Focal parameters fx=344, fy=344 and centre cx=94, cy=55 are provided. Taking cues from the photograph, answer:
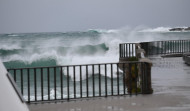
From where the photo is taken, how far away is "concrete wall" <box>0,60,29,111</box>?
1.46 metres

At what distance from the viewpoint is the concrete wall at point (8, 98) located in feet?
4.77

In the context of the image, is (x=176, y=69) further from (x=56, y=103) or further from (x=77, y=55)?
(x=77, y=55)

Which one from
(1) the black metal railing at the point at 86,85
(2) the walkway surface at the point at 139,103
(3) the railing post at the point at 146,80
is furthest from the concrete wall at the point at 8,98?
(3) the railing post at the point at 146,80

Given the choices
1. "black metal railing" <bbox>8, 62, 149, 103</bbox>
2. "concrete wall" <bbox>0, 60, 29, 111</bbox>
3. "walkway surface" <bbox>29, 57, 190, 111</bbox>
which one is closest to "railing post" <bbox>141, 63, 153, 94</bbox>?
→ "black metal railing" <bbox>8, 62, 149, 103</bbox>

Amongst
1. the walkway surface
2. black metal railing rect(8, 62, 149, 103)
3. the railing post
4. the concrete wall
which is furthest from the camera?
the railing post

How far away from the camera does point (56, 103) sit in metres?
8.15

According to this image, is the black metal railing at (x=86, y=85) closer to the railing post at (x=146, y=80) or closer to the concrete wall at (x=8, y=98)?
the railing post at (x=146, y=80)

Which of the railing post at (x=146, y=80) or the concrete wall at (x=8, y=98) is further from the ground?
the concrete wall at (x=8, y=98)

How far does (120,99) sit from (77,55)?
43254 millimetres

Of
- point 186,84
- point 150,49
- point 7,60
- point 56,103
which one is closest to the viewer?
point 56,103

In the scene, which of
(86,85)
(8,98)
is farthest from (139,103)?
(8,98)

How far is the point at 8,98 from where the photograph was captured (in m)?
1.49

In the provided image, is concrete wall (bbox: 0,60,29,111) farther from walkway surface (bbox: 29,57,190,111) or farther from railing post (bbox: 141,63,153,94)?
railing post (bbox: 141,63,153,94)

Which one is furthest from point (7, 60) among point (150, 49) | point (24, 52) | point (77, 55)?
point (150, 49)
